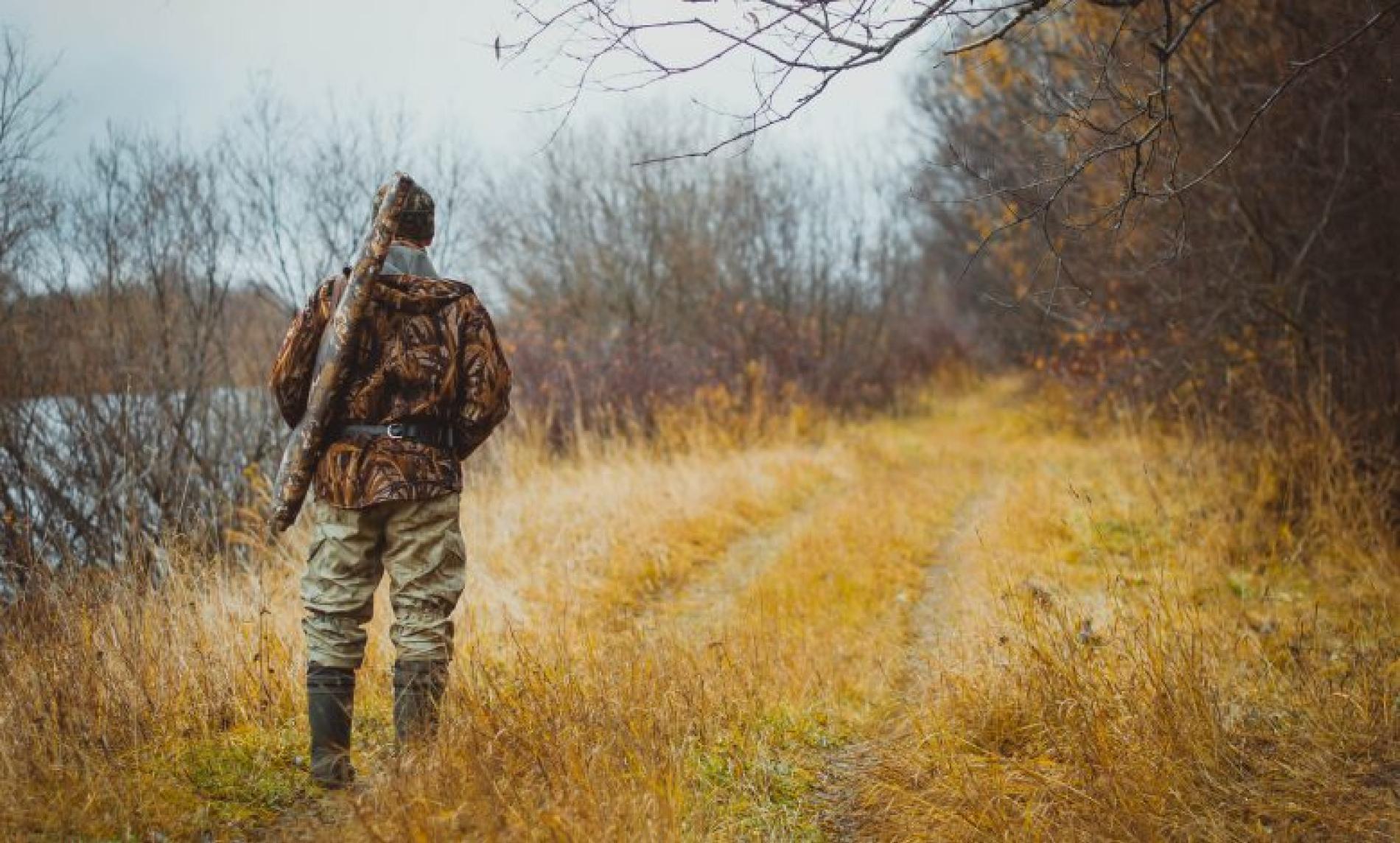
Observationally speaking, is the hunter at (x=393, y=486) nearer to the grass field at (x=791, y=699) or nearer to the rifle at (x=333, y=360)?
the rifle at (x=333, y=360)

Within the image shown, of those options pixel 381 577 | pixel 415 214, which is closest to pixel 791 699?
pixel 381 577

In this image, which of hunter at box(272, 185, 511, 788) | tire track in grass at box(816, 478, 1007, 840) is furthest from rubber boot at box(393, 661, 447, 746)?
tire track in grass at box(816, 478, 1007, 840)

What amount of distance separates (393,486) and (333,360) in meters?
0.50

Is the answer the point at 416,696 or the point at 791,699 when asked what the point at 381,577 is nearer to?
the point at 416,696

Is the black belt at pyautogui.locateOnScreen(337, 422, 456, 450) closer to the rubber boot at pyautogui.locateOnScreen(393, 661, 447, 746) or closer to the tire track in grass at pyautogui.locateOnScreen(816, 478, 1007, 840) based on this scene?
the rubber boot at pyautogui.locateOnScreen(393, 661, 447, 746)

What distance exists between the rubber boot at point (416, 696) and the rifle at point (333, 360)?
74cm

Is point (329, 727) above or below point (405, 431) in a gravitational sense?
below

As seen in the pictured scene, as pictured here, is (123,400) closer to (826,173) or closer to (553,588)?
(553,588)

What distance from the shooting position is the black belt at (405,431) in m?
3.31

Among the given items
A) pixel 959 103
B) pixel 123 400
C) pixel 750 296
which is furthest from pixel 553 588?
pixel 959 103

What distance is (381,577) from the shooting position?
3.35 m

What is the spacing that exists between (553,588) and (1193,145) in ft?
19.6

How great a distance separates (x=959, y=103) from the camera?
15.6m

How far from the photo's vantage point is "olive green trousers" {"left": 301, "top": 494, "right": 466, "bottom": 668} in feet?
10.8
